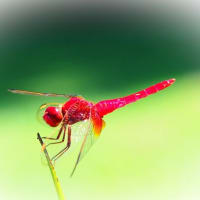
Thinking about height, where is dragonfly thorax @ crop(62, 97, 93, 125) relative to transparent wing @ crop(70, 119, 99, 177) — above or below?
above

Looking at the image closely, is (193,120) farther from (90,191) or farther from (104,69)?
(104,69)

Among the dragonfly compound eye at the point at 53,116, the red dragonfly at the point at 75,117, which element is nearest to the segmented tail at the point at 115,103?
the red dragonfly at the point at 75,117

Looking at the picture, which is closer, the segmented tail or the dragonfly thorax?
the dragonfly thorax

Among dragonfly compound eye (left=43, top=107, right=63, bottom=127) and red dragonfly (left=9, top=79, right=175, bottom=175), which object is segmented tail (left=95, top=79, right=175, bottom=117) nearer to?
red dragonfly (left=9, top=79, right=175, bottom=175)

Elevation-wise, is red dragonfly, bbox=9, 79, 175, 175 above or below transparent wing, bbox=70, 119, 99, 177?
above

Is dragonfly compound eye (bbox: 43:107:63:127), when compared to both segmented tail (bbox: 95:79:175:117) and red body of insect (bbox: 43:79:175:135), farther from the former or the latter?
segmented tail (bbox: 95:79:175:117)

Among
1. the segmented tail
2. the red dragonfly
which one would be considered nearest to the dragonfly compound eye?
the red dragonfly

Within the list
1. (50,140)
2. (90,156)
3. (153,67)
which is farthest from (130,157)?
(153,67)

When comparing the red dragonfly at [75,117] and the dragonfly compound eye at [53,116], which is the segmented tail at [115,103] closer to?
the red dragonfly at [75,117]
